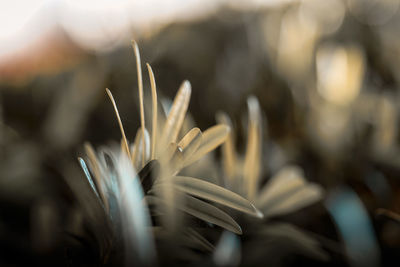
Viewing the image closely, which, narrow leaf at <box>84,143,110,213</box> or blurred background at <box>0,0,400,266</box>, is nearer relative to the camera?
narrow leaf at <box>84,143,110,213</box>

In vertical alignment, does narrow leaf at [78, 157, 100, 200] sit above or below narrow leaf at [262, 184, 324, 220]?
above

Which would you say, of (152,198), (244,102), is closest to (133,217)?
(152,198)

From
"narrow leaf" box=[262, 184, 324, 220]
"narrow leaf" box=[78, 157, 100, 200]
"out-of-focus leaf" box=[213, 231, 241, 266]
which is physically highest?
"narrow leaf" box=[78, 157, 100, 200]

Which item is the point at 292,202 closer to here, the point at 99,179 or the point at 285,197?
the point at 285,197

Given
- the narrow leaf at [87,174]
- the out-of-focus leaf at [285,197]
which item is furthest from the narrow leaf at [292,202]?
the narrow leaf at [87,174]

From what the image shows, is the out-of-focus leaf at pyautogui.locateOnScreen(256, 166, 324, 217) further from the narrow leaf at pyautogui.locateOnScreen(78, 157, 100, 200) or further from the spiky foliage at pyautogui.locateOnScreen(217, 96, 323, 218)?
the narrow leaf at pyautogui.locateOnScreen(78, 157, 100, 200)

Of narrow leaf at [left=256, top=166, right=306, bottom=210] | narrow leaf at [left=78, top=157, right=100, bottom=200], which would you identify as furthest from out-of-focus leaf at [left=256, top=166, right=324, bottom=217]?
narrow leaf at [left=78, top=157, right=100, bottom=200]

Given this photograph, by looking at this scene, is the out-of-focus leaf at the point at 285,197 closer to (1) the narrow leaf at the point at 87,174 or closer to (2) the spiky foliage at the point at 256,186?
(2) the spiky foliage at the point at 256,186

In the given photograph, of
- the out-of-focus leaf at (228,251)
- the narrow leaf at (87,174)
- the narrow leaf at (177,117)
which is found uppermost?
the narrow leaf at (177,117)

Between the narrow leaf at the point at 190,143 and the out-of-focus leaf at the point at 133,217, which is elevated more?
the narrow leaf at the point at 190,143

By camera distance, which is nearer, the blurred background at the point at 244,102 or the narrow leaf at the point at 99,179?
the narrow leaf at the point at 99,179
